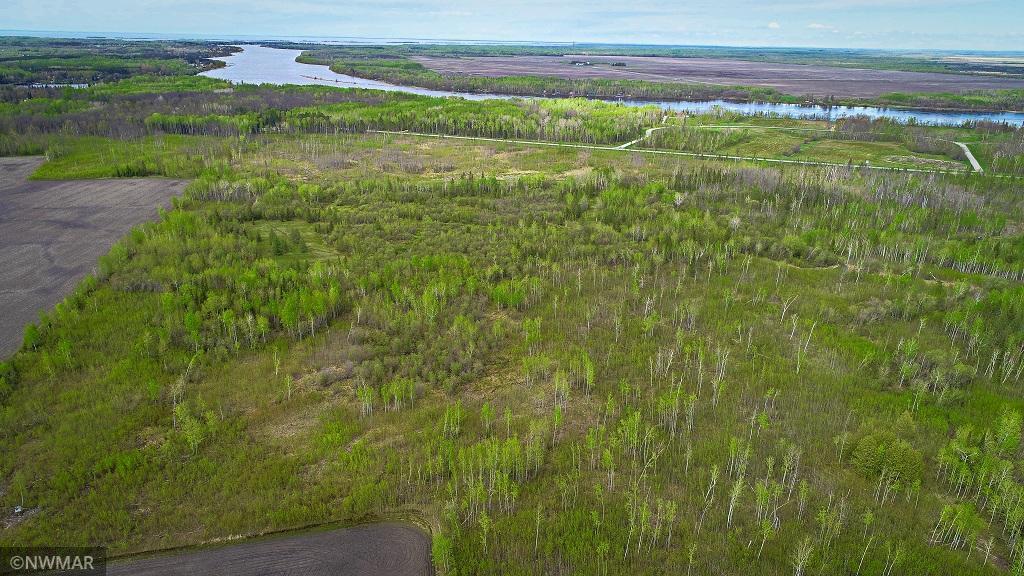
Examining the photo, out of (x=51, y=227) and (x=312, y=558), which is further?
(x=51, y=227)

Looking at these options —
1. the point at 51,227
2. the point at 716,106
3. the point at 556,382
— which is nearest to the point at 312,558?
the point at 556,382

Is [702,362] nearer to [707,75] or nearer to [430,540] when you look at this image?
[430,540]

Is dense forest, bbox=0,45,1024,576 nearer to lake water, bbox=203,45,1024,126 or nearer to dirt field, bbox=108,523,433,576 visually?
dirt field, bbox=108,523,433,576

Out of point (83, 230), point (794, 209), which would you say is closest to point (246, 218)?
point (83, 230)

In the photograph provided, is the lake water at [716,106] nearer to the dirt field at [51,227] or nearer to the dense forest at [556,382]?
the dense forest at [556,382]

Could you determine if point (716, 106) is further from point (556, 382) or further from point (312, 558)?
point (312, 558)

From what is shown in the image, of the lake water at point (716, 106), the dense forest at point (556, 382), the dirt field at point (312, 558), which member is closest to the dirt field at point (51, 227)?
the dense forest at point (556, 382)
